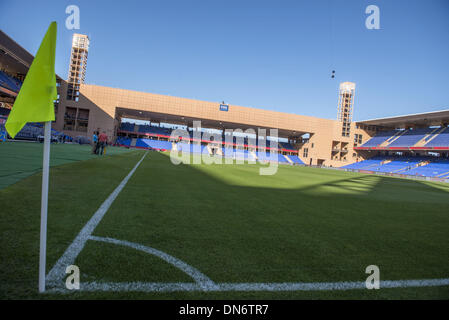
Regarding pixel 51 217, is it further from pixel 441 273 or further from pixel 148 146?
pixel 148 146

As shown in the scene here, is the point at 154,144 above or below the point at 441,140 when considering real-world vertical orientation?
below

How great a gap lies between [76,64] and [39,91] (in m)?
71.1

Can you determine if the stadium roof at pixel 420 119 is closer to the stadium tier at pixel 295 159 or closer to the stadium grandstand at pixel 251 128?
the stadium grandstand at pixel 251 128

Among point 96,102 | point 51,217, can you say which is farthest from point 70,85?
point 51,217

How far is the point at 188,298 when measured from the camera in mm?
1674

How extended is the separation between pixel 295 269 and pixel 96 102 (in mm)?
58393

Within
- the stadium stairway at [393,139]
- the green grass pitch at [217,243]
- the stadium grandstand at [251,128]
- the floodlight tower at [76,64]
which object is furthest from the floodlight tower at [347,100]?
the green grass pitch at [217,243]

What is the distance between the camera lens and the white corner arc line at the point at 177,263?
183cm

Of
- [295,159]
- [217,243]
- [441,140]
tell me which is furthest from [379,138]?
[217,243]

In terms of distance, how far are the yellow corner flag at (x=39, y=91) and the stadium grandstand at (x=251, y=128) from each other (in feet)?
132

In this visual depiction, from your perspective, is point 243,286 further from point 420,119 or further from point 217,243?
point 420,119

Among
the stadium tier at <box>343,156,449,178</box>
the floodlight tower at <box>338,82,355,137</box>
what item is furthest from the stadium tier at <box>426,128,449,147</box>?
the floodlight tower at <box>338,82,355,137</box>

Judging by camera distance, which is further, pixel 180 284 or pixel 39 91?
pixel 180 284

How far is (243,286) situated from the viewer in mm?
1862
